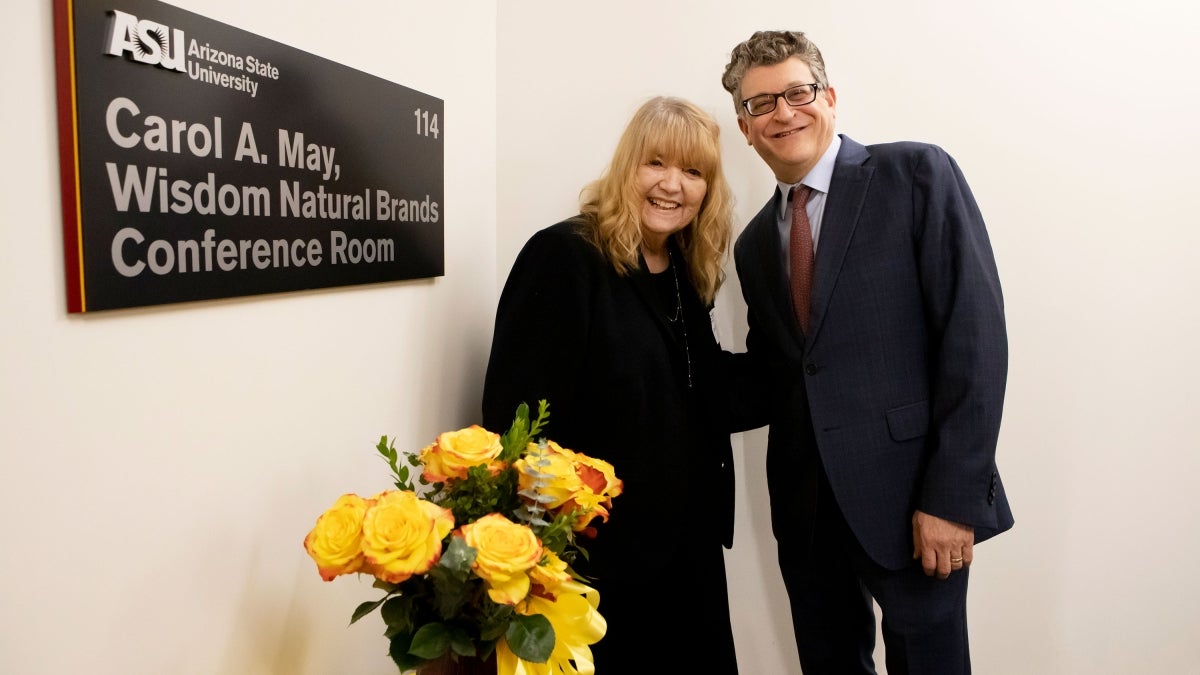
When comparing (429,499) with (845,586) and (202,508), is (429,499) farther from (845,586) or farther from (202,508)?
(845,586)

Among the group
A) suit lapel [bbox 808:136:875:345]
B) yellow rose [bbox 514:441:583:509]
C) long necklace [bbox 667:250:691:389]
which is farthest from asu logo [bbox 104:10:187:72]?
suit lapel [bbox 808:136:875:345]

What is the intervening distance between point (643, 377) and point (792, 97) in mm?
702

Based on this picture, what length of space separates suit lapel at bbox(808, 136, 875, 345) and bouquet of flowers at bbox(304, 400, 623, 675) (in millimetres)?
668

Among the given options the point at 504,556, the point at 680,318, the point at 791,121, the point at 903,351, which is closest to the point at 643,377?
the point at 680,318

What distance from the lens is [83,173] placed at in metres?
0.96

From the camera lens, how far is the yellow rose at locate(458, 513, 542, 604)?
1024 mm

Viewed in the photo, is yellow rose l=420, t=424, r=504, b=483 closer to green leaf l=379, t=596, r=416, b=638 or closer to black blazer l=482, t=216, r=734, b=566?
green leaf l=379, t=596, r=416, b=638

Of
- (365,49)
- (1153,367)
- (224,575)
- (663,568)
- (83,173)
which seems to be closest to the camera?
(83,173)

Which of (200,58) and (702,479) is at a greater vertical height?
(200,58)

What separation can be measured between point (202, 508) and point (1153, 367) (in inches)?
85.8

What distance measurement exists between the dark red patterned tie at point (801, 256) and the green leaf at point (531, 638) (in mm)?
910

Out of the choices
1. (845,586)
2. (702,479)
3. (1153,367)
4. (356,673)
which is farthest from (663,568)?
(1153,367)

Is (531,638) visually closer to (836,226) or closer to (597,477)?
(597,477)

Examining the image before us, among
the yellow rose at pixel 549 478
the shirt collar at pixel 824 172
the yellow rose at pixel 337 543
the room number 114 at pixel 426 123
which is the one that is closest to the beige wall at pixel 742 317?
the room number 114 at pixel 426 123
